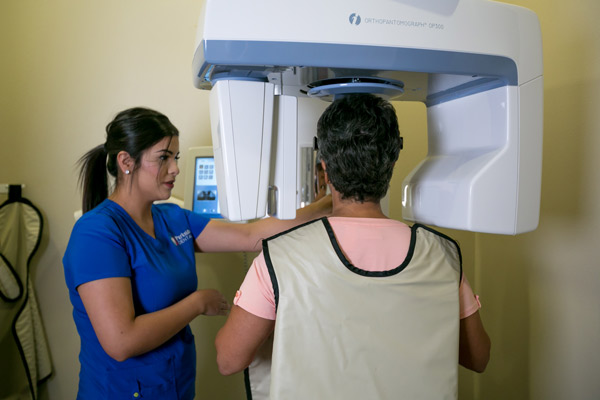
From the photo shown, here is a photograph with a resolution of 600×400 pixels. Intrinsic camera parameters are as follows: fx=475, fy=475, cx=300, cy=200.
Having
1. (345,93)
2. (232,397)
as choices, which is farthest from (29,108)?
(345,93)

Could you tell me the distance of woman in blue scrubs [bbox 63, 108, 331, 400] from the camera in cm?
108

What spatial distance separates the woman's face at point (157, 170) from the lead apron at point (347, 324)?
549 millimetres

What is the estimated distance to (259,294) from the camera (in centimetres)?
85

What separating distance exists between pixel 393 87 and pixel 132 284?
773 millimetres

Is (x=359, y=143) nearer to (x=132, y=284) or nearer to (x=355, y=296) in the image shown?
(x=355, y=296)

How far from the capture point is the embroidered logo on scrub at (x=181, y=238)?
1.35 m

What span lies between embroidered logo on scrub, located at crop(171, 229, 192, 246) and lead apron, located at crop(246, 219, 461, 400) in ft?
1.85

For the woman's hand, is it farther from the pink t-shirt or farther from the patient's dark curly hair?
the patient's dark curly hair

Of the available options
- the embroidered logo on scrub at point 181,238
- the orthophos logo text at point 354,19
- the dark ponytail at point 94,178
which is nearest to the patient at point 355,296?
the orthophos logo text at point 354,19

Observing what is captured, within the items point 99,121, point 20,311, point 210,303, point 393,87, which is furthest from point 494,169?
point 20,311

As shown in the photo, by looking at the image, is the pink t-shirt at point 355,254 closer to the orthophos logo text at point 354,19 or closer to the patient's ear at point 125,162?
the orthophos logo text at point 354,19

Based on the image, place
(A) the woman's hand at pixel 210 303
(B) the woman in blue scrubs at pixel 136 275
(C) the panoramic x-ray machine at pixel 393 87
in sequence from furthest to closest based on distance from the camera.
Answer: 1. (A) the woman's hand at pixel 210 303
2. (B) the woman in blue scrubs at pixel 136 275
3. (C) the panoramic x-ray machine at pixel 393 87

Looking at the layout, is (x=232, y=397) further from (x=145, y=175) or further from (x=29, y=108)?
(x=29, y=108)

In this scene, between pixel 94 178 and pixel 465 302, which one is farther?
pixel 94 178
